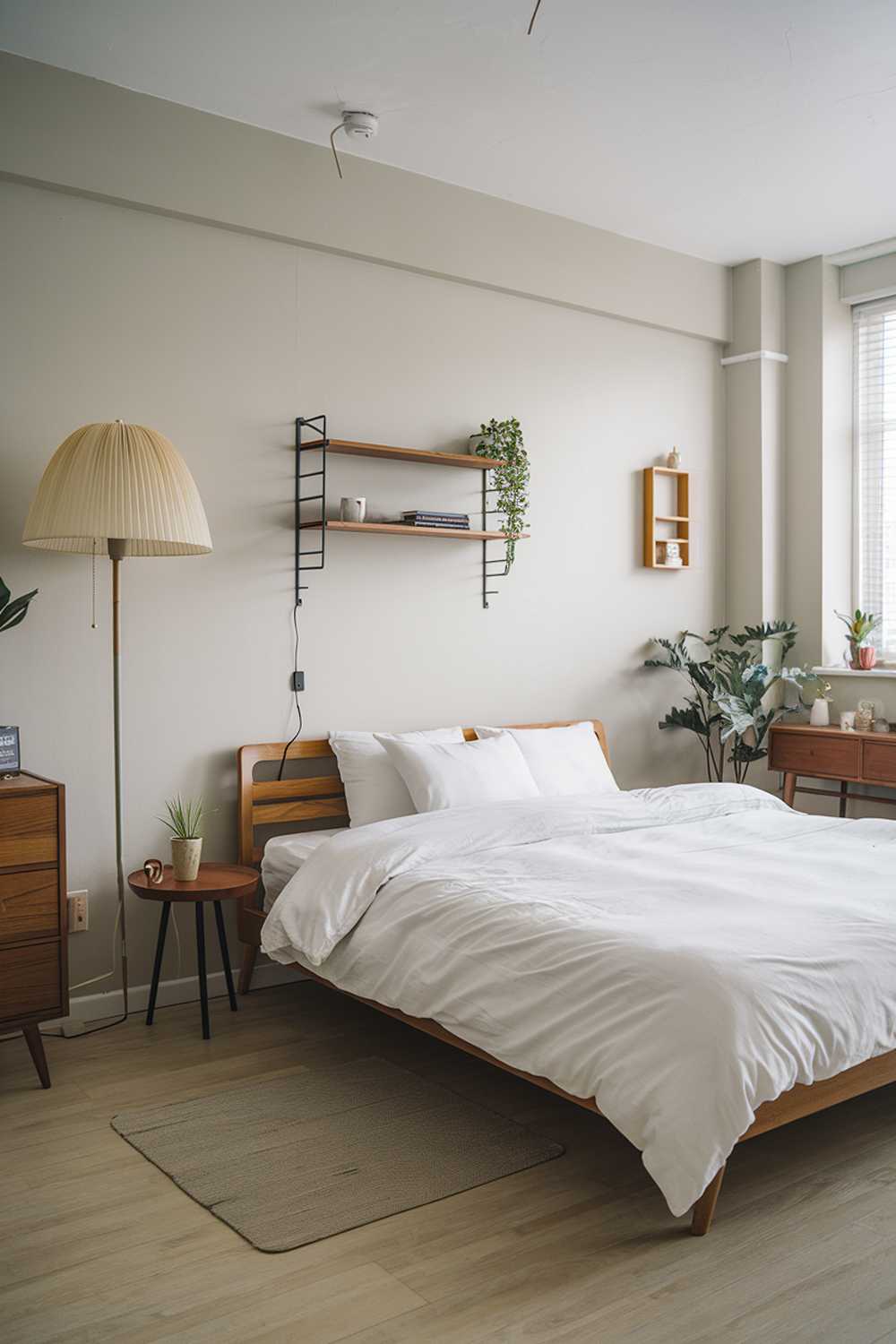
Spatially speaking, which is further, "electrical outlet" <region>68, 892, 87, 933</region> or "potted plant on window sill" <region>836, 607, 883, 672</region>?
"potted plant on window sill" <region>836, 607, 883, 672</region>

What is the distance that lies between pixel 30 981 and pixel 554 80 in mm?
3216

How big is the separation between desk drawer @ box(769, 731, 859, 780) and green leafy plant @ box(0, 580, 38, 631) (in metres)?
3.51

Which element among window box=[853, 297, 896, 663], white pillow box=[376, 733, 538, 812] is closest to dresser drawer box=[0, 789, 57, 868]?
white pillow box=[376, 733, 538, 812]

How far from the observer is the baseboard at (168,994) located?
12.3 ft

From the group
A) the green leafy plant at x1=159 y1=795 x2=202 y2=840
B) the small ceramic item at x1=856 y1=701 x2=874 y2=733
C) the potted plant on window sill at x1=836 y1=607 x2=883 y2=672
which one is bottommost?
the green leafy plant at x1=159 y1=795 x2=202 y2=840

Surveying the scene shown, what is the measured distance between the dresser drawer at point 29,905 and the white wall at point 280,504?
557 mm

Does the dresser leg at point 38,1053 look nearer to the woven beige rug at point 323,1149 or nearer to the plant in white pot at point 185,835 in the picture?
the woven beige rug at point 323,1149

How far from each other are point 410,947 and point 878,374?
398 centimetres

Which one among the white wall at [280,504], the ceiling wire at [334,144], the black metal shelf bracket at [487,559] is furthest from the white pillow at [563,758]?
the ceiling wire at [334,144]

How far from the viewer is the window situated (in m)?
5.48

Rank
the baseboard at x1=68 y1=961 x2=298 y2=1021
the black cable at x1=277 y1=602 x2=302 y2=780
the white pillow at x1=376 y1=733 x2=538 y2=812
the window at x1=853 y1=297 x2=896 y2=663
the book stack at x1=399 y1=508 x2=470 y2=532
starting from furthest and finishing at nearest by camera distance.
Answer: the window at x1=853 y1=297 x2=896 y2=663 < the book stack at x1=399 y1=508 x2=470 y2=532 < the black cable at x1=277 y1=602 x2=302 y2=780 < the white pillow at x1=376 y1=733 x2=538 y2=812 < the baseboard at x1=68 y1=961 x2=298 y2=1021

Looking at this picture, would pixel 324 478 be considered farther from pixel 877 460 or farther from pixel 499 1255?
pixel 877 460

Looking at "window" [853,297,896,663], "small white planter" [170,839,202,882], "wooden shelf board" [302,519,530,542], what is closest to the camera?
"small white planter" [170,839,202,882]

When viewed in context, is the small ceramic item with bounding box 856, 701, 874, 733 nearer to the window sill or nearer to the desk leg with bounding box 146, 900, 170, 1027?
the window sill
